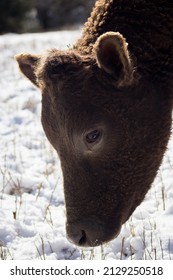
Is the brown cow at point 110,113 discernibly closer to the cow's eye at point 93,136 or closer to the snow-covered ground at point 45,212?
the cow's eye at point 93,136

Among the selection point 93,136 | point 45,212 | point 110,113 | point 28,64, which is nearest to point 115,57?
point 110,113

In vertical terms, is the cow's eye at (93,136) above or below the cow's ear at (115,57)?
below

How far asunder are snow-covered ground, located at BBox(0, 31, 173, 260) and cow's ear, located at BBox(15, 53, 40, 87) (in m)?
0.55

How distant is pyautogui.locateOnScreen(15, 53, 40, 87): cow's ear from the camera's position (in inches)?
187

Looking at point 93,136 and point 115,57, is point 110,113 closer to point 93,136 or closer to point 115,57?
point 93,136

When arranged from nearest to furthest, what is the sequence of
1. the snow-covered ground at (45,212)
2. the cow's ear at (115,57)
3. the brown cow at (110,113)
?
the cow's ear at (115,57) → the brown cow at (110,113) → the snow-covered ground at (45,212)

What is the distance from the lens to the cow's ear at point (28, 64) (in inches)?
187

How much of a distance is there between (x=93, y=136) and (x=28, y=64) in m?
1.19

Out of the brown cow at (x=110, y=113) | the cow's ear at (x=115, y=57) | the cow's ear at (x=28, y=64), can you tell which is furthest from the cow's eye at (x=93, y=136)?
the cow's ear at (x=28, y=64)

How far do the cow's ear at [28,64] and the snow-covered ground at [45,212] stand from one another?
548 mm

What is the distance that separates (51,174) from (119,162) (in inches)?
101

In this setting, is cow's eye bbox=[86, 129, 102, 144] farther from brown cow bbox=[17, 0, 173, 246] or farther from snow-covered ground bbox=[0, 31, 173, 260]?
snow-covered ground bbox=[0, 31, 173, 260]

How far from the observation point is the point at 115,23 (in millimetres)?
4266
